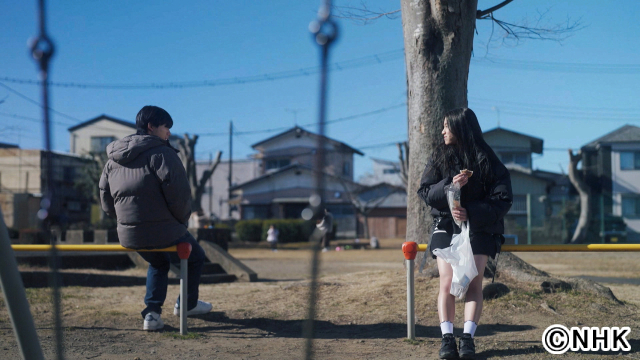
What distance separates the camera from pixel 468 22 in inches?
210

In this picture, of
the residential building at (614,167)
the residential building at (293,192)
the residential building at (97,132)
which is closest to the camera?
the residential building at (614,167)

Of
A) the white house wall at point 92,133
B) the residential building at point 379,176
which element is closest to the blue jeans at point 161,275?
the white house wall at point 92,133

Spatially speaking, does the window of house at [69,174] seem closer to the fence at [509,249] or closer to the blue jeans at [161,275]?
the blue jeans at [161,275]

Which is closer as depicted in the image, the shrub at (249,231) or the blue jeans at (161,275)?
the blue jeans at (161,275)

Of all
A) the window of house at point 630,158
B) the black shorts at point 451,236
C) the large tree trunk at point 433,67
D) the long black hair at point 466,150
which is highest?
the window of house at point 630,158

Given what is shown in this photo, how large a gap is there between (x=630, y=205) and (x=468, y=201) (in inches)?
1362

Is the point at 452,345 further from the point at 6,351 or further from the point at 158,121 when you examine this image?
the point at 6,351

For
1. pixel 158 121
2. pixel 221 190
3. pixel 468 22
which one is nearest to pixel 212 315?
pixel 158 121

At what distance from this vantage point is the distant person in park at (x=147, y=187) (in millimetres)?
3990

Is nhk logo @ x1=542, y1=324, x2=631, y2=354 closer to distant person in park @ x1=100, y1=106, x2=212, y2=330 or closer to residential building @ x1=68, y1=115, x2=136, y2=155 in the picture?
distant person in park @ x1=100, y1=106, x2=212, y2=330

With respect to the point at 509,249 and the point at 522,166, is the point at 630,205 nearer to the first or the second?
the point at 522,166

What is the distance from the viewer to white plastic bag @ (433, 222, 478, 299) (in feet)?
10.9

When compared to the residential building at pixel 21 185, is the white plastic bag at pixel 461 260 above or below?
below

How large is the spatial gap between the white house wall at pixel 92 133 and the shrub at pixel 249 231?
560 inches
